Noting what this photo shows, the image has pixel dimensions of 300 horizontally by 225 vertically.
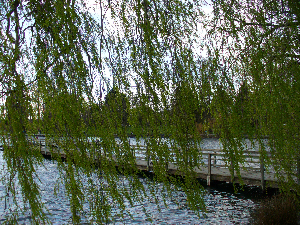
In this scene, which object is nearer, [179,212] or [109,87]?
[109,87]

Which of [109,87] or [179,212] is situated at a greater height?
[109,87]

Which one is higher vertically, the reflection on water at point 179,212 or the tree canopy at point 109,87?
the tree canopy at point 109,87

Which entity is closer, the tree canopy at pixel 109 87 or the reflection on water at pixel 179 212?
the tree canopy at pixel 109 87

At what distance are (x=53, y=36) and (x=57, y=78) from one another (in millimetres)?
374

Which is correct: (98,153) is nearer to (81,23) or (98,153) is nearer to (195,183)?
(195,183)

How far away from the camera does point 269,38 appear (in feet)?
11.7

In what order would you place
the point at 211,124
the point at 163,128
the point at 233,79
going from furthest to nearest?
1. the point at 211,124
2. the point at 233,79
3. the point at 163,128

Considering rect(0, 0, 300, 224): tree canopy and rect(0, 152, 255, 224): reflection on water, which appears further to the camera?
rect(0, 152, 255, 224): reflection on water

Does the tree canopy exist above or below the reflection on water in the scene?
above

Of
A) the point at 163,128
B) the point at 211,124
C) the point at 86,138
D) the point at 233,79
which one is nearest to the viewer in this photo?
the point at 86,138

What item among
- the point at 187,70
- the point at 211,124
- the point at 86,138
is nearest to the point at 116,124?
the point at 86,138

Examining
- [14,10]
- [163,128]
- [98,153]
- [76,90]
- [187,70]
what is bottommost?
[98,153]

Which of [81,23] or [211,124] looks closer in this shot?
[81,23]

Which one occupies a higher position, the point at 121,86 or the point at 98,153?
the point at 121,86
